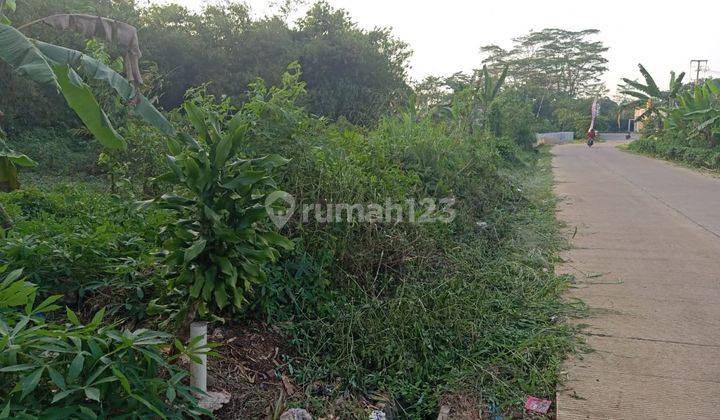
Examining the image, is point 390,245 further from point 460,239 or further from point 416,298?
point 460,239

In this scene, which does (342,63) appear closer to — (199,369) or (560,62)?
(199,369)

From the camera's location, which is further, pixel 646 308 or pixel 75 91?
pixel 646 308

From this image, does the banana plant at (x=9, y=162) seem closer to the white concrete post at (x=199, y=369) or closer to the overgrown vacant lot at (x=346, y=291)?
the overgrown vacant lot at (x=346, y=291)

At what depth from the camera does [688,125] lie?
19.4 m

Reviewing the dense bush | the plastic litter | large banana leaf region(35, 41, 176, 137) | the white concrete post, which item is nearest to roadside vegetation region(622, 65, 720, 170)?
the dense bush

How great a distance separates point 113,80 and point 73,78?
27.5 inches

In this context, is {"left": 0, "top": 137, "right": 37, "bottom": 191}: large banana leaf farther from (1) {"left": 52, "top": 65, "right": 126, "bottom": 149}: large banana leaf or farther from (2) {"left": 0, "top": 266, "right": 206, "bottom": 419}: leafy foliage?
(2) {"left": 0, "top": 266, "right": 206, "bottom": 419}: leafy foliage

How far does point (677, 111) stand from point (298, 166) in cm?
1970

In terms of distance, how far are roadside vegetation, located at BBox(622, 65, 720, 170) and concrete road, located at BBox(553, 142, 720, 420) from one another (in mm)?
9082

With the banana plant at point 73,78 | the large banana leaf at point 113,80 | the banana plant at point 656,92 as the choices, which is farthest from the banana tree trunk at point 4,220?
the banana plant at point 656,92

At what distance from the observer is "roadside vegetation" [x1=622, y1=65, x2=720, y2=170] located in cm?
1678

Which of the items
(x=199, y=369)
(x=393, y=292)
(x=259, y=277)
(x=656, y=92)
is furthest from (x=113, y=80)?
(x=656, y=92)

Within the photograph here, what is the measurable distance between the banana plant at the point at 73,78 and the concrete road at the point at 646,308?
297cm

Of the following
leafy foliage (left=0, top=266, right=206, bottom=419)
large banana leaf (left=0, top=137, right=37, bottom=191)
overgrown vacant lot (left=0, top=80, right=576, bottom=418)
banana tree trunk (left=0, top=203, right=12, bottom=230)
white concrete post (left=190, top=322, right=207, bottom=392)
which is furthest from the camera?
large banana leaf (left=0, top=137, right=37, bottom=191)
